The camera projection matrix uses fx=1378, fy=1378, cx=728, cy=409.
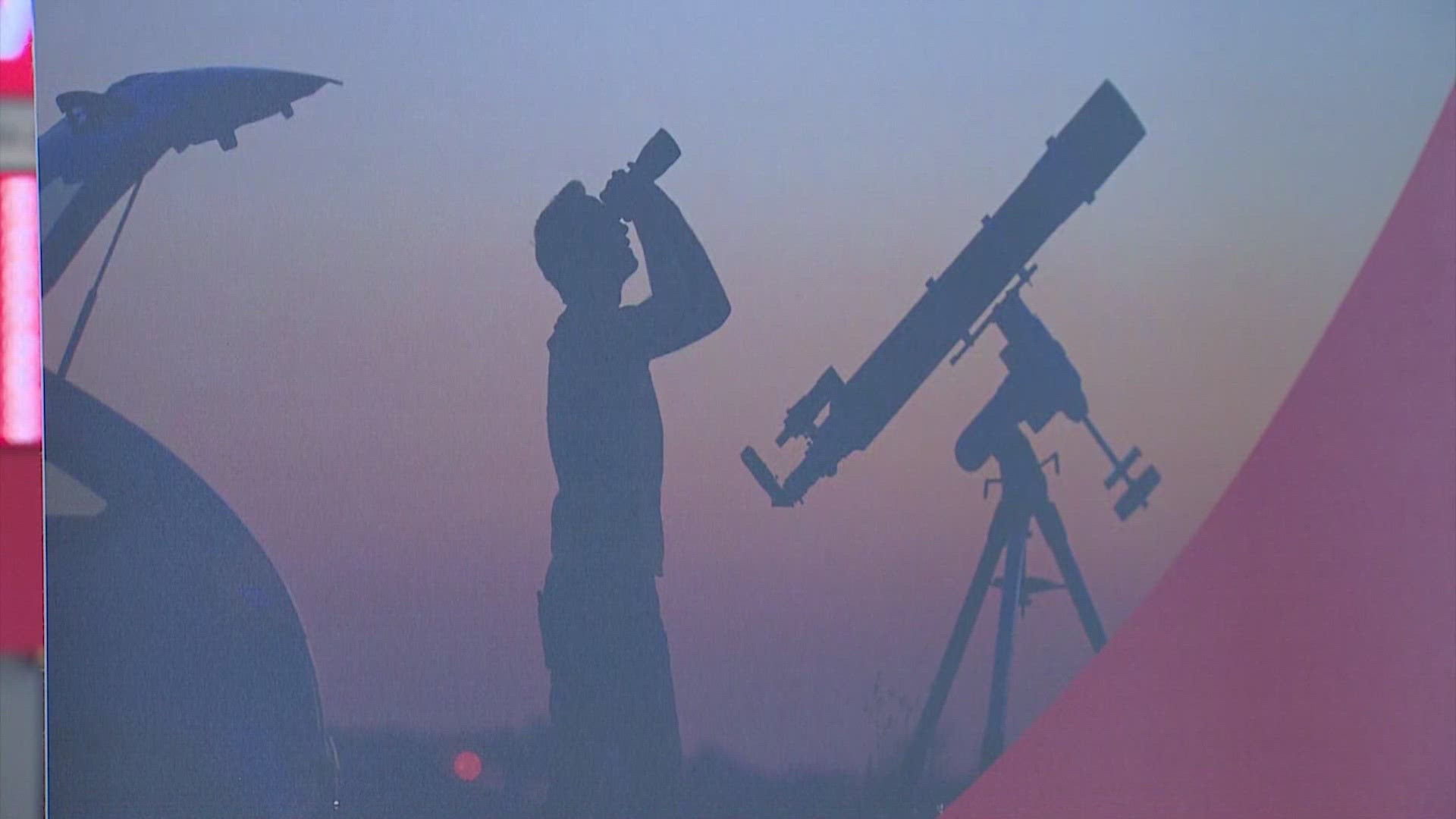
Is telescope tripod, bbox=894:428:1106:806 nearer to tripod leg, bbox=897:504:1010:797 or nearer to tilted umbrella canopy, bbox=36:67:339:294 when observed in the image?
tripod leg, bbox=897:504:1010:797

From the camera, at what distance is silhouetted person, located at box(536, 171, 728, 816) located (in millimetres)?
2242

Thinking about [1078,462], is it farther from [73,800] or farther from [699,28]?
[73,800]

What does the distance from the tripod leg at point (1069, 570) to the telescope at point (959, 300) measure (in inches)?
6.3

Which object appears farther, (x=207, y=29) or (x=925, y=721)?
(x=925, y=721)

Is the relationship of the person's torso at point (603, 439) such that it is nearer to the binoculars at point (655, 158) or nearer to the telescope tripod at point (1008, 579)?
the binoculars at point (655, 158)

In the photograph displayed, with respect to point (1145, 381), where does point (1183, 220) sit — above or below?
above

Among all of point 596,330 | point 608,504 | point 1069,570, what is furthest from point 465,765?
point 1069,570

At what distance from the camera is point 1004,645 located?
240cm

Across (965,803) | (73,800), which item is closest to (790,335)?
(965,803)

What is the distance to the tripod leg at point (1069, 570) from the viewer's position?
7.93ft

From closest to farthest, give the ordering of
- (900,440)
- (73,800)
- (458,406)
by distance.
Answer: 1. (73,800)
2. (458,406)
3. (900,440)

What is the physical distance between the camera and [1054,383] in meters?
2.43

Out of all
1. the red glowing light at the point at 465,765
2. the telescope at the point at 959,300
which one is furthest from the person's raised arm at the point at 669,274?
the red glowing light at the point at 465,765

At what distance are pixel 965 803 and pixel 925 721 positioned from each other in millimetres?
159
